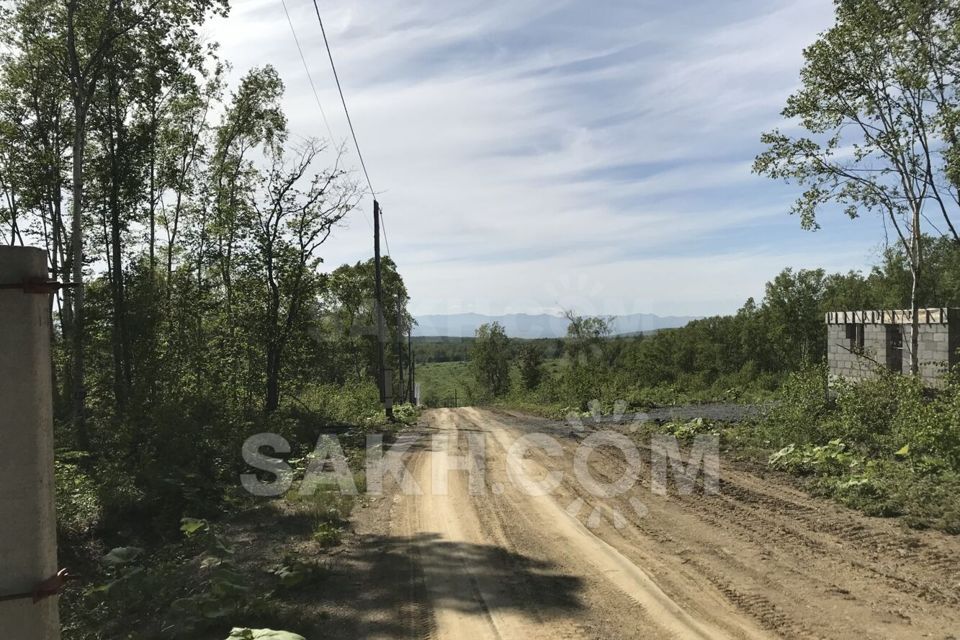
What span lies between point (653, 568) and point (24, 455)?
5.61 meters

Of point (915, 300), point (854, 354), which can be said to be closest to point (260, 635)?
point (915, 300)

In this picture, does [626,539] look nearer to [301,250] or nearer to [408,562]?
[408,562]

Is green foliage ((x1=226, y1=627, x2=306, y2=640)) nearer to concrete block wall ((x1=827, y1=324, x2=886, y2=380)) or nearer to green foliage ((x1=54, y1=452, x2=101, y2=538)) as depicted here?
green foliage ((x1=54, y1=452, x2=101, y2=538))

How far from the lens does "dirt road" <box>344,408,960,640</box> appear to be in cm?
498

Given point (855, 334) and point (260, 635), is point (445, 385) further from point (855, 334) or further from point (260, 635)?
point (260, 635)

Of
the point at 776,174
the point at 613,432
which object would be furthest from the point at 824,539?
the point at 776,174

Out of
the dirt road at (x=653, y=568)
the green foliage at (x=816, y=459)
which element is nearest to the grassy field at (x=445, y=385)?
the green foliage at (x=816, y=459)

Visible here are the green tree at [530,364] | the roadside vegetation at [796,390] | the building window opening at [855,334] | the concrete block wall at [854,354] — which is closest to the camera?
the roadside vegetation at [796,390]

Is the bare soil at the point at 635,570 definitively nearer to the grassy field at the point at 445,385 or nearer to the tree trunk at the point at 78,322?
the tree trunk at the point at 78,322

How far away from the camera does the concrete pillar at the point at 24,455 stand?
94.2 inches

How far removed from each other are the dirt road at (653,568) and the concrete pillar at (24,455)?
121 inches

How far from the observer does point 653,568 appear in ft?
20.5

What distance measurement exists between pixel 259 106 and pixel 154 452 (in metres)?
17.1

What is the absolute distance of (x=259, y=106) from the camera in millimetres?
24656
